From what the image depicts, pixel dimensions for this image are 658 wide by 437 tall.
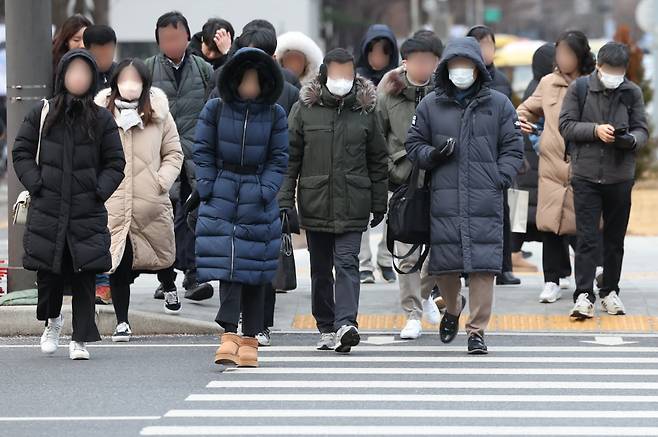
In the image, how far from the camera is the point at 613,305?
11.9 meters

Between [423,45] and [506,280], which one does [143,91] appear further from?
[506,280]

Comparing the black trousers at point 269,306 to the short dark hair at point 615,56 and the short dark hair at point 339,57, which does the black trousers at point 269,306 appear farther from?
the short dark hair at point 615,56

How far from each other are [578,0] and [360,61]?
12401 centimetres

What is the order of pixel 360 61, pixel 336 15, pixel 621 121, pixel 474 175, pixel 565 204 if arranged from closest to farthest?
pixel 474 175, pixel 621 121, pixel 565 204, pixel 360 61, pixel 336 15

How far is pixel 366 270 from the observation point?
1365 centimetres

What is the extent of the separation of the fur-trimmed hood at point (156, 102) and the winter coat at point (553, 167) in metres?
2.78

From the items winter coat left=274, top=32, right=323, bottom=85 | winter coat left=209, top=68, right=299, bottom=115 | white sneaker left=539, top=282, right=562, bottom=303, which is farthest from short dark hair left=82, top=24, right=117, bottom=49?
white sneaker left=539, top=282, right=562, bottom=303

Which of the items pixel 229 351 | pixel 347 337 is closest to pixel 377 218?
pixel 347 337

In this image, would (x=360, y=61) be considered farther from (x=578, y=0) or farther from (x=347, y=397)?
(x=578, y=0)

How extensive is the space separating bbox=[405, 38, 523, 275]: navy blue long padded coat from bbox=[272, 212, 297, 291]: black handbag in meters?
0.87

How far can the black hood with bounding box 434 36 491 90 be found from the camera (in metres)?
10.1

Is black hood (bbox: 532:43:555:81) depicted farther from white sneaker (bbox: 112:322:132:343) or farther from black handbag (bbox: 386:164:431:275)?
white sneaker (bbox: 112:322:132:343)

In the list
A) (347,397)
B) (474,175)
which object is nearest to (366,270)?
(474,175)

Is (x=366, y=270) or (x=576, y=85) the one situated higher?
(x=576, y=85)
